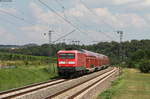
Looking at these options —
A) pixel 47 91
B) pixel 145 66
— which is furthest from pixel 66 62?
pixel 145 66

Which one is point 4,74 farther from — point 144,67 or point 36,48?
point 36,48

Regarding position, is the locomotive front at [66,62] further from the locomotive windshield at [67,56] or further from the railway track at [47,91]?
the railway track at [47,91]

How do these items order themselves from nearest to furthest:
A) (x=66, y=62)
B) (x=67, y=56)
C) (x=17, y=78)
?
(x=17, y=78)
(x=66, y=62)
(x=67, y=56)

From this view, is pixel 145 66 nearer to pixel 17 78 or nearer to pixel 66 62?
pixel 66 62

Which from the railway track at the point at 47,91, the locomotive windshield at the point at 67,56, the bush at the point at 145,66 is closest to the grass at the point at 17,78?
the railway track at the point at 47,91

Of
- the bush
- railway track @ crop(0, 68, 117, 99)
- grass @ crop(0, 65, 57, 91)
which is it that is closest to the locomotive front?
grass @ crop(0, 65, 57, 91)

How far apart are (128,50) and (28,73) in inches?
4689

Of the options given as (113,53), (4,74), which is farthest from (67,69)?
(113,53)

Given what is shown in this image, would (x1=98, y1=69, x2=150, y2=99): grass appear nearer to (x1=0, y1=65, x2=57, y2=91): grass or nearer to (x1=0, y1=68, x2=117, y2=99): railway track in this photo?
(x1=0, y1=68, x2=117, y2=99): railway track

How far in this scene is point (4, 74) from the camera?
117 feet

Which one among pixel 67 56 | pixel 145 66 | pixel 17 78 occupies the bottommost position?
pixel 17 78

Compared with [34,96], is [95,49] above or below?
above

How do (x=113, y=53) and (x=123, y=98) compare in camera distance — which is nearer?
(x=123, y=98)

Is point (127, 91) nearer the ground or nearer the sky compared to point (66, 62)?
nearer the ground
